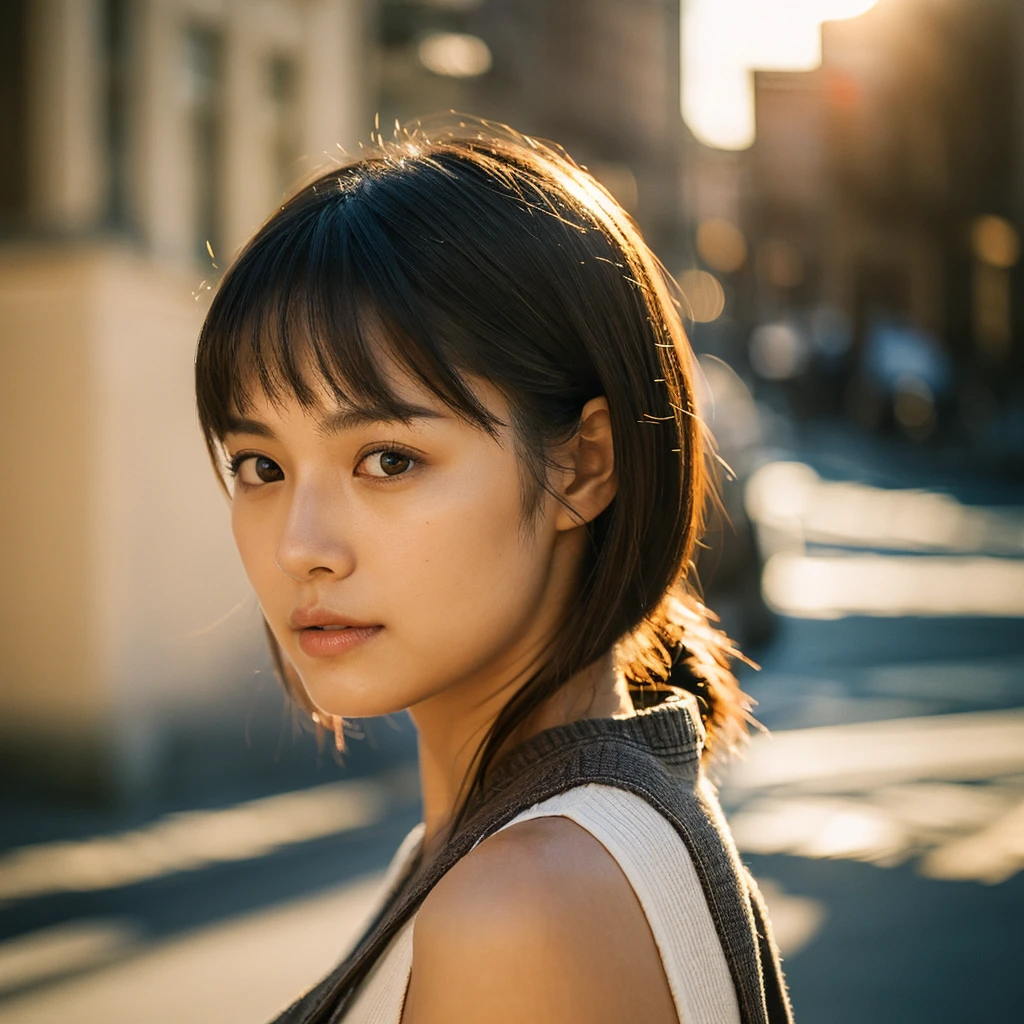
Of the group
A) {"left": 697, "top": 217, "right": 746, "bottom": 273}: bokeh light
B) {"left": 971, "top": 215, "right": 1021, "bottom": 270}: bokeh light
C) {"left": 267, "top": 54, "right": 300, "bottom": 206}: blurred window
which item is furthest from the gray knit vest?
{"left": 697, "top": 217, "right": 746, "bottom": 273}: bokeh light

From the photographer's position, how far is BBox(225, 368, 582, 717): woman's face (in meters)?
1.34

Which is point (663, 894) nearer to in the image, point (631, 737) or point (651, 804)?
point (651, 804)

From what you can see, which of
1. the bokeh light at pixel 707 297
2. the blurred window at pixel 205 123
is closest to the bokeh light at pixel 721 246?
the bokeh light at pixel 707 297

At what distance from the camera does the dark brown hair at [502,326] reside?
4.33 ft

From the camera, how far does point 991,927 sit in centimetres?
464

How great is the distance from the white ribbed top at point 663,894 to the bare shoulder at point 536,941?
0.4 inches

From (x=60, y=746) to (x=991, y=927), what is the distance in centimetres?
422

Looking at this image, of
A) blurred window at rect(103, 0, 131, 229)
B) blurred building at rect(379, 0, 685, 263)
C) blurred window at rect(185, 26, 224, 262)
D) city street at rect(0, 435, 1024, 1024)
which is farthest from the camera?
blurred building at rect(379, 0, 685, 263)

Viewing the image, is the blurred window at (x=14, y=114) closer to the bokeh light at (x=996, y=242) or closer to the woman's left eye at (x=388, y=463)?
the woman's left eye at (x=388, y=463)

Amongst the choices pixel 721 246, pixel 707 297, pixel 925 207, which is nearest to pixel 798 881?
pixel 925 207

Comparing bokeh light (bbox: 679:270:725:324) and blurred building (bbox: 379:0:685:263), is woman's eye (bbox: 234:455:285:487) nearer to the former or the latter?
blurred building (bbox: 379:0:685:263)

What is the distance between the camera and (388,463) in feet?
4.42

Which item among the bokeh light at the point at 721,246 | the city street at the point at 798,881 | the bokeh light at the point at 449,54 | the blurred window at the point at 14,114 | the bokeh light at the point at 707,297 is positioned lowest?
the city street at the point at 798,881

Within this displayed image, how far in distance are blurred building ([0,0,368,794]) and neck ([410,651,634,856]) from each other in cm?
480
